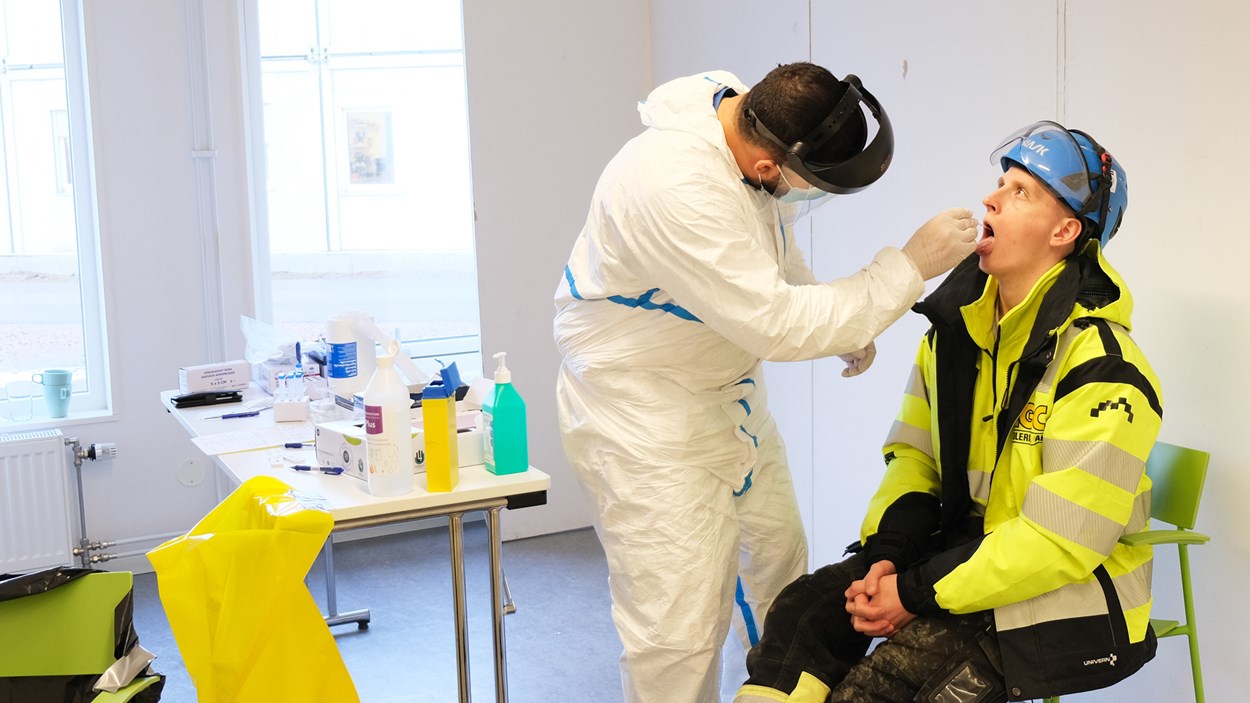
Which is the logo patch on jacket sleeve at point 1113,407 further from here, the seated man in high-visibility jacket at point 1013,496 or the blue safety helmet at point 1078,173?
the blue safety helmet at point 1078,173

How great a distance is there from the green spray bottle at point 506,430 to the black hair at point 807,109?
0.71 m

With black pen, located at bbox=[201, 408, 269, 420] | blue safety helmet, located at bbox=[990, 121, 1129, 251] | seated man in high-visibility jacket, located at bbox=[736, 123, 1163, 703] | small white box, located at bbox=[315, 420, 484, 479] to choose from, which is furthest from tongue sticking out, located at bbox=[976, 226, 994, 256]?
black pen, located at bbox=[201, 408, 269, 420]

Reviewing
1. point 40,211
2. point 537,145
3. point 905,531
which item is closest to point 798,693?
point 905,531

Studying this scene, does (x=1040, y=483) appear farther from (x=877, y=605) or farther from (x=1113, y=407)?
(x=877, y=605)

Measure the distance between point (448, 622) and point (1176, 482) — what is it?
2.24 m

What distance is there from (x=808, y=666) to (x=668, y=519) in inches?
14.6

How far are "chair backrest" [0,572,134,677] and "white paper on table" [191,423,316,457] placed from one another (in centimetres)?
63

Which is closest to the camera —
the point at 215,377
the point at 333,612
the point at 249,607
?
the point at 249,607

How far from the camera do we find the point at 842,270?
10.9ft

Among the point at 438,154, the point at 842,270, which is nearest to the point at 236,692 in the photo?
the point at 842,270

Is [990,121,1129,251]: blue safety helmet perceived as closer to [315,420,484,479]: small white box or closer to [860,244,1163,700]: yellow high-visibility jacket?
[860,244,1163,700]: yellow high-visibility jacket

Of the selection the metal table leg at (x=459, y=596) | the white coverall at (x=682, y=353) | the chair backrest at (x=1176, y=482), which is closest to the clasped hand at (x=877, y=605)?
the white coverall at (x=682, y=353)

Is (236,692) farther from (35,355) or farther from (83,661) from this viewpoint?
(35,355)

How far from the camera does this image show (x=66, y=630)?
1897 mm
